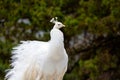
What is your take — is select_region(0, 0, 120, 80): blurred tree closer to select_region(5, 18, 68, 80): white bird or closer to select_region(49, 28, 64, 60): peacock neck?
select_region(5, 18, 68, 80): white bird

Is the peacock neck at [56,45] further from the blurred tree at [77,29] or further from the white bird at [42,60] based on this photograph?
the blurred tree at [77,29]

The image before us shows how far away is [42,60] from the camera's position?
5.15 metres

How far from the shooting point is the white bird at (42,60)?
5.02 m

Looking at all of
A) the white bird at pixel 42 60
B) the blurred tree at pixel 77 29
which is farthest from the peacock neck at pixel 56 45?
the blurred tree at pixel 77 29

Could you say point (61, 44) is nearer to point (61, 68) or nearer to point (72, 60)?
point (61, 68)

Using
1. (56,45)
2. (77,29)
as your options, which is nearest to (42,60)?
(56,45)

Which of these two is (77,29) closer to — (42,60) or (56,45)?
(42,60)

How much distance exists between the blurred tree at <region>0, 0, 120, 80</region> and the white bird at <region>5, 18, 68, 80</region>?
114 inches

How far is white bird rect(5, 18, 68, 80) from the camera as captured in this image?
502 centimetres

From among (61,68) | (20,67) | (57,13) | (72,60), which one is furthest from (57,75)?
(72,60)

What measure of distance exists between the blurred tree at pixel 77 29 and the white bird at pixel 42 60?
2.90m

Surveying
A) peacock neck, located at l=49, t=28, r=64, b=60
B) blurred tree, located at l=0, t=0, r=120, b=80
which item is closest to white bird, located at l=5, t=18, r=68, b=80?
peacock neck, located at l=49, t=28, r=64, b=60

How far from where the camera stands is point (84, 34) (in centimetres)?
895

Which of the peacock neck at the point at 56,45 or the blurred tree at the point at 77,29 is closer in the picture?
the peacock neck at the point at 56,45
